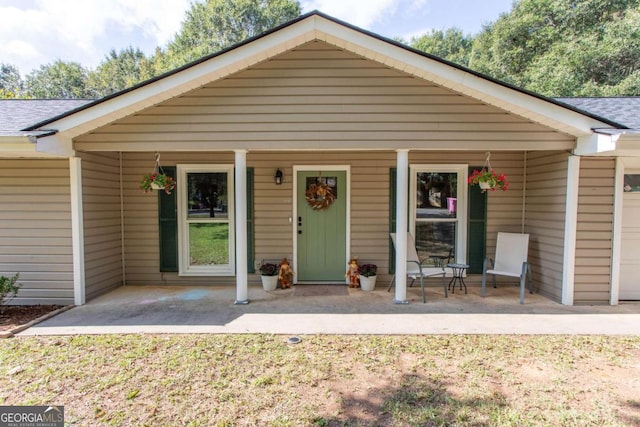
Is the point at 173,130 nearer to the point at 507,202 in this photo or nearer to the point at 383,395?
the point at 383,395

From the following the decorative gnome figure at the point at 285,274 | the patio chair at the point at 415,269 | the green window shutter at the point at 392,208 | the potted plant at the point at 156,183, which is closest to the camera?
the patio chair at the point at 415,269

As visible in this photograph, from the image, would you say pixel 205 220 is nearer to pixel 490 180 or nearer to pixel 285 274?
pixel 285 274

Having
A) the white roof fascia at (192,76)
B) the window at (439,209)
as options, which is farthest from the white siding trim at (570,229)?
the white roof fascia at (192,76)

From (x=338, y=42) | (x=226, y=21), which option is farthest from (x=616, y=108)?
(x=226, y=21)

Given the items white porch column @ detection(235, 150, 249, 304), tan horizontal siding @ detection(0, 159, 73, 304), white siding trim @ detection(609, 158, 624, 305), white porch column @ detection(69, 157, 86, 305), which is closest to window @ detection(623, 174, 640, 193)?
white siding trim @ detection(609, 158, 624, 305)

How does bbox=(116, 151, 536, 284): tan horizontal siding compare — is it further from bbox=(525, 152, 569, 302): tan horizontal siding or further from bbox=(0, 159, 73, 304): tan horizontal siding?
bbox=(0, 159, 73, 304): tan horizontal siding

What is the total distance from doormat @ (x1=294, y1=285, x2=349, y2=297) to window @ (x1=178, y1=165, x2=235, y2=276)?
1.23m

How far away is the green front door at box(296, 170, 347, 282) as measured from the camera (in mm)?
5684

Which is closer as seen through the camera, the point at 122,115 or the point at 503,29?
the point at 122,115

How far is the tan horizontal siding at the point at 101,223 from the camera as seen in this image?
15.8ft

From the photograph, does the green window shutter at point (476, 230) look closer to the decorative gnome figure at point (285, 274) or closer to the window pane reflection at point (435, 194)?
the window pane reflection at point (435, 194)

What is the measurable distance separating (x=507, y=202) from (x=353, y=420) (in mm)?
4642

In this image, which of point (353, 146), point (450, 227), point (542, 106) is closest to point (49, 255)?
point (353, 146)

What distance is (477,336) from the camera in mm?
3645
